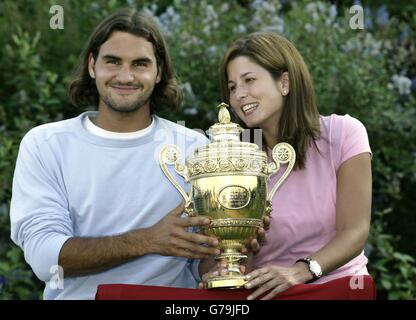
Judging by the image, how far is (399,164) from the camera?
6.02m

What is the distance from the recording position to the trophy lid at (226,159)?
3438mm

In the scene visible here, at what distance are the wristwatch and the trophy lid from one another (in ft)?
1.01

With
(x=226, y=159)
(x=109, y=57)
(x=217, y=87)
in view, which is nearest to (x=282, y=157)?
(x=226, y=159)

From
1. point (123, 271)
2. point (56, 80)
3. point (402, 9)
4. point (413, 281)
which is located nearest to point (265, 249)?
point (123, 271)

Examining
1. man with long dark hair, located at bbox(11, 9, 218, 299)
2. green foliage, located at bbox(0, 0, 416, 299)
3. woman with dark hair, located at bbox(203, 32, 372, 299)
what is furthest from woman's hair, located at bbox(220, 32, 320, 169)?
green foliage, located at bbox(0, 0, 416, 299)

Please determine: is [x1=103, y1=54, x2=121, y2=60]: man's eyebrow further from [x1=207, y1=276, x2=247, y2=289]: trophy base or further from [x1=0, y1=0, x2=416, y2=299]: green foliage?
[x1=0, y1=0, x2=416, y2=299]: green foliage

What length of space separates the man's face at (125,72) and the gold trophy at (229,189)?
1.66 ft

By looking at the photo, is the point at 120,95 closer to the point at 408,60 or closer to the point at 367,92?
the point at 367,92

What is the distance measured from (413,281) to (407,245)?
0.33m

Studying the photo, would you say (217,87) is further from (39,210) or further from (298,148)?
(39,210)

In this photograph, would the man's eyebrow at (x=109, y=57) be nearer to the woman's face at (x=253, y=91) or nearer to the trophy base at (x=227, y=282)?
the woman's face at (x=253, y=91)

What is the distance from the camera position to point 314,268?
3.49m

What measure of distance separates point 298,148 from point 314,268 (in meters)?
0.55

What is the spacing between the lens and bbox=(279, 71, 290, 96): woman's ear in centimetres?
393
